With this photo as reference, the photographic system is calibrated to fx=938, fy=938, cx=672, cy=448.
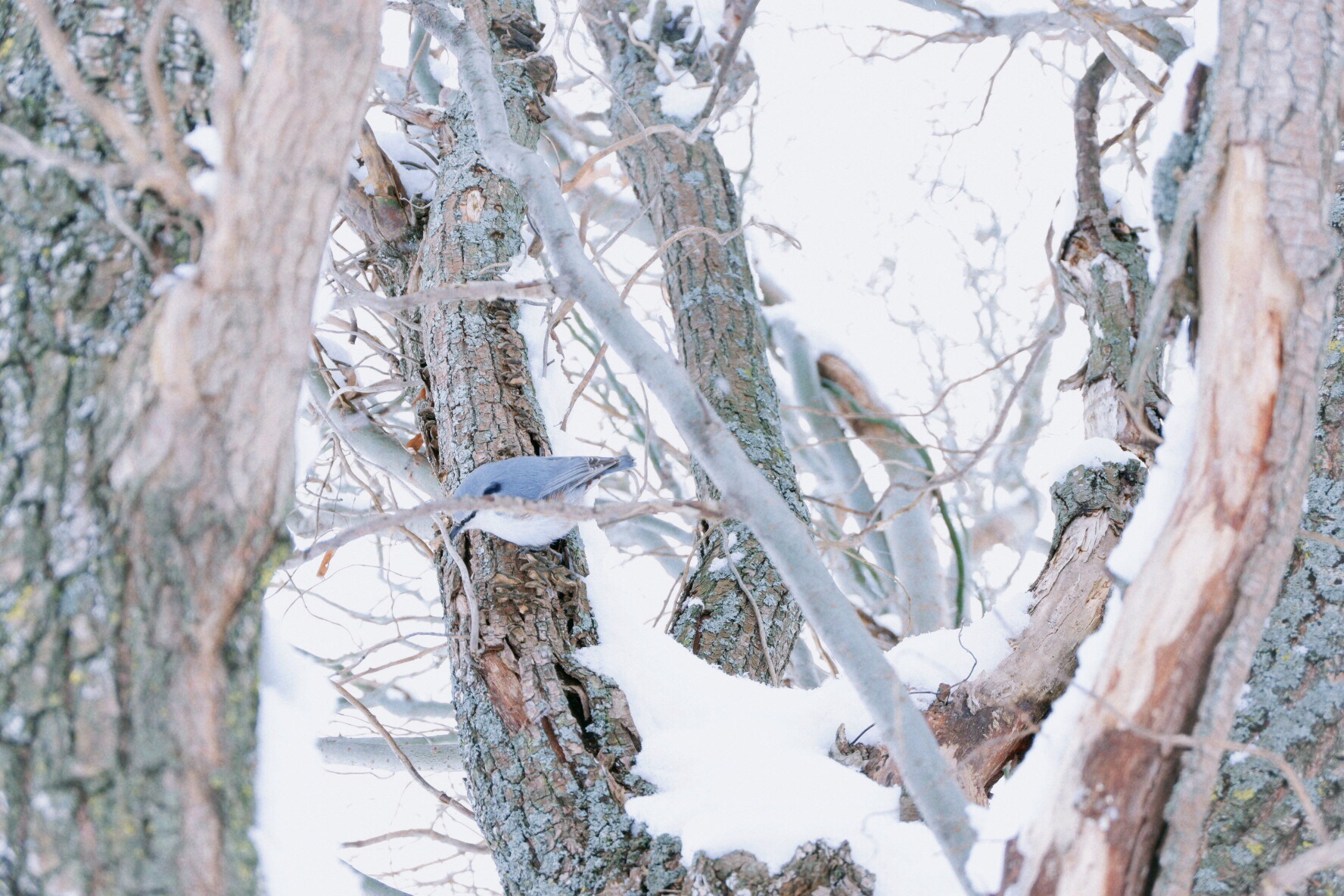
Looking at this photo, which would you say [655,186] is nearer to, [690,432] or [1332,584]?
[690,432]

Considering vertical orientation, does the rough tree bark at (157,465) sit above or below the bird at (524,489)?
below

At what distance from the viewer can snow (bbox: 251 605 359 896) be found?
2.47 feet

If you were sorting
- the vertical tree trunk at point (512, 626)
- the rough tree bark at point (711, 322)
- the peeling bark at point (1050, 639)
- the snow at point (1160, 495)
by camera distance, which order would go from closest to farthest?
the snow at point (1160, 495), the vertical tree trunk at point (512, 626), the peeling bark at point (1050, 639), the rough tree bark at point (711, 322)

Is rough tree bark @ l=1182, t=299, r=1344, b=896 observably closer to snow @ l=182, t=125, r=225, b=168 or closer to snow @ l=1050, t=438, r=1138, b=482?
snow @ l=1050, t=438, r=1138, b=482

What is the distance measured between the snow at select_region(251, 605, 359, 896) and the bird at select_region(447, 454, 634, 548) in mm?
619

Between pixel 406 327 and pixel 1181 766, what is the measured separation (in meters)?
1.62

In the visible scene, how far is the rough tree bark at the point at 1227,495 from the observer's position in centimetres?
77

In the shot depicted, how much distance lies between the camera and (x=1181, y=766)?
0.77 m

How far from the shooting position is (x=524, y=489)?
149 centimetres

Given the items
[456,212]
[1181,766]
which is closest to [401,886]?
[456,212]

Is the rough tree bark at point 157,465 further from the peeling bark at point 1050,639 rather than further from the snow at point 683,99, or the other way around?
the snow at point 683,99

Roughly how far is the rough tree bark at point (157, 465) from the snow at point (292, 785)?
20 millimetres

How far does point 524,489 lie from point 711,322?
3.14ft

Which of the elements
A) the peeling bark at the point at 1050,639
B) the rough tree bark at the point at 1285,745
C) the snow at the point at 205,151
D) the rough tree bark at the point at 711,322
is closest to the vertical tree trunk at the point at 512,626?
the rough tree bark at the point at 711,322
